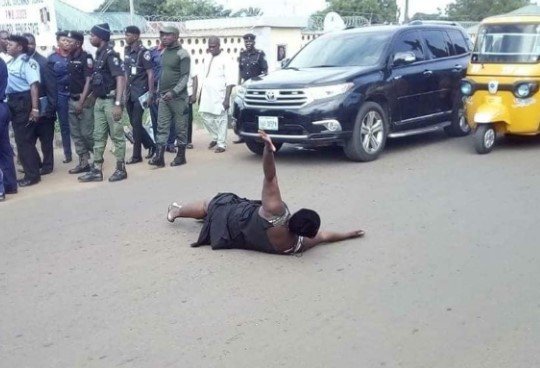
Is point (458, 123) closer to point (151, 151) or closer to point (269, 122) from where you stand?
point (269, 122)

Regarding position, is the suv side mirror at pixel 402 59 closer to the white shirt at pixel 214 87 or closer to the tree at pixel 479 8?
the white shirt at pixel 214 87

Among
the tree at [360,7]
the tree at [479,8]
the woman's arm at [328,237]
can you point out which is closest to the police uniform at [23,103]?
the woman's arm at [328,237]

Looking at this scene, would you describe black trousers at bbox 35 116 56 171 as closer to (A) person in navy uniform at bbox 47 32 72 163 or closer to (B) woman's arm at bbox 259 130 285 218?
(A) person in navy uniform at bbox 47 32 72 163

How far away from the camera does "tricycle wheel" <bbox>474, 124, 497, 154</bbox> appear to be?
29.6 ft

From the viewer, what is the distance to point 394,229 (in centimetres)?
583

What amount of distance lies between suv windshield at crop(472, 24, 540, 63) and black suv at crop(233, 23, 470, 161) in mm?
797

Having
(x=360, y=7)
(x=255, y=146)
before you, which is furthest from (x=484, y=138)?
(x=360, y=7)

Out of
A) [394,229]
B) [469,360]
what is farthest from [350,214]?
[469,360]

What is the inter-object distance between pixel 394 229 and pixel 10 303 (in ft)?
10.5

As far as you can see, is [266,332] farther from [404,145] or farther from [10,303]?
[404,145]

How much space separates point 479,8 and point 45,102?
55483 millimetres

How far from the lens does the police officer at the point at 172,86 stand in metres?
8.71

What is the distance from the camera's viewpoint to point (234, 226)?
5.26 m

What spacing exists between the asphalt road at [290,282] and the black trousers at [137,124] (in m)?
1.57
